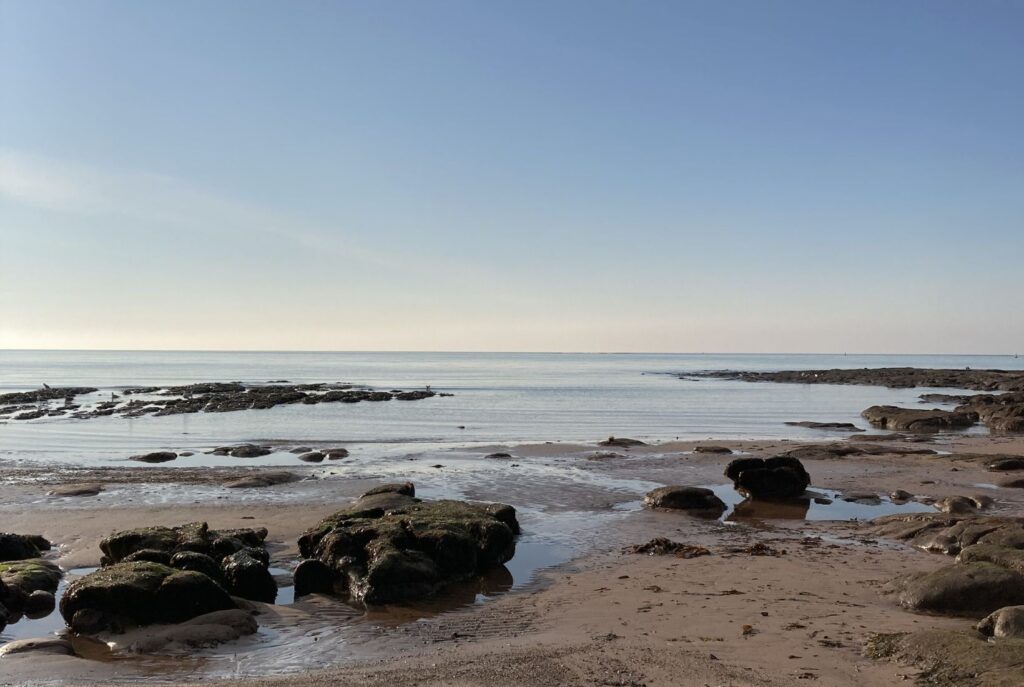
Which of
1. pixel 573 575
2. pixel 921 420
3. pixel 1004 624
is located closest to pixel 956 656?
pixel 1004 624

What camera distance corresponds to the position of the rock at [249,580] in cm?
1277

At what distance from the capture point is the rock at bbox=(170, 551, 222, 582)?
12.6m

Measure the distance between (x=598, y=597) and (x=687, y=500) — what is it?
9.11m

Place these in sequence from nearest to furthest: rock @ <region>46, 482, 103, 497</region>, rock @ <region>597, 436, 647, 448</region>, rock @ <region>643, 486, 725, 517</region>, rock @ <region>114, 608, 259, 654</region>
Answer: rock @ <region>114, 608, 259, 654</region> → rock @ <region>643, 486, 725, 517</region> → rock @ <region>46, 482, 103, 497</region> → rock @ <region>597, 436, 647, 448</region>

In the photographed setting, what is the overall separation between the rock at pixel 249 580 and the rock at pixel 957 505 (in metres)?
17.1

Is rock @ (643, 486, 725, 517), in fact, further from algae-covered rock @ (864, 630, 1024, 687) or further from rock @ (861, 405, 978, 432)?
rock @ (861, 405, 978, 432)

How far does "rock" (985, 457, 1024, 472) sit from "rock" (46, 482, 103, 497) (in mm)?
30300

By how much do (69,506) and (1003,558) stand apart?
22596 millimetres

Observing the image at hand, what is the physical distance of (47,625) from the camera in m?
11.5

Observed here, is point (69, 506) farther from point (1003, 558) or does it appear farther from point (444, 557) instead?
point (1003, 558)

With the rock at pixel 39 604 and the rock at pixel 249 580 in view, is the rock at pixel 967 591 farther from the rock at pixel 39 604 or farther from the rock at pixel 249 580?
the rock at pixel 39 604

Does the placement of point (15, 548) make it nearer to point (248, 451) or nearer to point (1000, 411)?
point (248, 451)

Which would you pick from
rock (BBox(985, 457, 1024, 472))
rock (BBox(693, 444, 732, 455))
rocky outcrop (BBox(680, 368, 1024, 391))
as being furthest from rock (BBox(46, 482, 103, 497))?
rocky outcrop (BBox(680, 368, 1024, 391))

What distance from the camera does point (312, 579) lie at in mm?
13398
